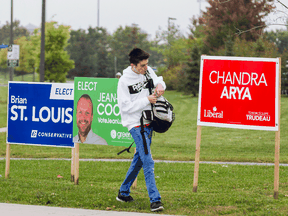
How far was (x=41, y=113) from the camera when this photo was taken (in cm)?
700

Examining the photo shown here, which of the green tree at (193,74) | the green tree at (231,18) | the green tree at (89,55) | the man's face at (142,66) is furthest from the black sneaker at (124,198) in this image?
the green tree at (89,55)

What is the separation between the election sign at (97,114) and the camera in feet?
21.2

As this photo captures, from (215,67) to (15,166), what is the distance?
5.22 m

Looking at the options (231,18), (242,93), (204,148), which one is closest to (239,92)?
(242,93)

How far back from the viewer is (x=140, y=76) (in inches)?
203

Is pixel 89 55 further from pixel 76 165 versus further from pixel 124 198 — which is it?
pixel 124 198

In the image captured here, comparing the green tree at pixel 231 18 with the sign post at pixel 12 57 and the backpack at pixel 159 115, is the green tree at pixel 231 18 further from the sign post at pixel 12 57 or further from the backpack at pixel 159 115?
the backpack at pixel 159 115

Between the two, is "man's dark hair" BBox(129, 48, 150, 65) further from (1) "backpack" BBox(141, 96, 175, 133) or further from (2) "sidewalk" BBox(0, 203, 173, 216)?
(2) "sidewalk" BBox(0, 203, 173, 216)

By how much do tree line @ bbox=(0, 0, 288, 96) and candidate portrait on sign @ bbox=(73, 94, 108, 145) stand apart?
11508mm

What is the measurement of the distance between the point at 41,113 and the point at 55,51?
37773mm

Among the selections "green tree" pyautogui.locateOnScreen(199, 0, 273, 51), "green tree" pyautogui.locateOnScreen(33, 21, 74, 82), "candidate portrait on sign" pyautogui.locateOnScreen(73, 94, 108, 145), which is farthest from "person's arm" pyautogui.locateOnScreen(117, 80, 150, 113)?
"green tree" pyautogui.locateOnScreen(199, 0, 273, 51)

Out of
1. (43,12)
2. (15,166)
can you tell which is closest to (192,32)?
(43,12)

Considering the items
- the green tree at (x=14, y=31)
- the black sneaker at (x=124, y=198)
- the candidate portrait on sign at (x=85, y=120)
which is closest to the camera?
the black sneaker at (x=124, y=198)

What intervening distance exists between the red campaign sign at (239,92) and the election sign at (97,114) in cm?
133
